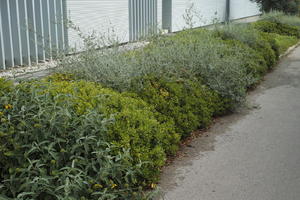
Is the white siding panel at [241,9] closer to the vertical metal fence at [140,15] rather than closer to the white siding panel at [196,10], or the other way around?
the white siding panel at [196,10]

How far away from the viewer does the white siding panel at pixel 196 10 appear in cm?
1925

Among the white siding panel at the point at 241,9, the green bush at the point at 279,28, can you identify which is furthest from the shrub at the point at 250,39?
the white siding panel at the point at 241,9

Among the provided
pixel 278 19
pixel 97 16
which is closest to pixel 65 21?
pixel 97 16

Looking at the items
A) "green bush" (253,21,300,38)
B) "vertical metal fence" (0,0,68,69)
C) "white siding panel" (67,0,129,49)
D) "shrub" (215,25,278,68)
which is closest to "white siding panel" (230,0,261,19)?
"green bush" (253,21,300,38)

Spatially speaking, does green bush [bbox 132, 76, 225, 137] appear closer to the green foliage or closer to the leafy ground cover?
the leafy ground cover

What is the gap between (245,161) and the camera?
15.6 feet

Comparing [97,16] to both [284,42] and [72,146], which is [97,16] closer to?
[284,42]

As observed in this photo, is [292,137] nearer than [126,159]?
No

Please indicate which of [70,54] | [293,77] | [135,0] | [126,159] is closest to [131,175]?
[126,159]

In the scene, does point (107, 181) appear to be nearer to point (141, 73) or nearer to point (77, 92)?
point (77, 92)

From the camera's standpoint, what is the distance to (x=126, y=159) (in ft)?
12.4

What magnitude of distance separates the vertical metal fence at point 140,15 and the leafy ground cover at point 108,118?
8.66 meters

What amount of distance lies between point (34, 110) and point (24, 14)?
6714 mm

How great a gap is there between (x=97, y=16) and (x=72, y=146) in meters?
10.0
